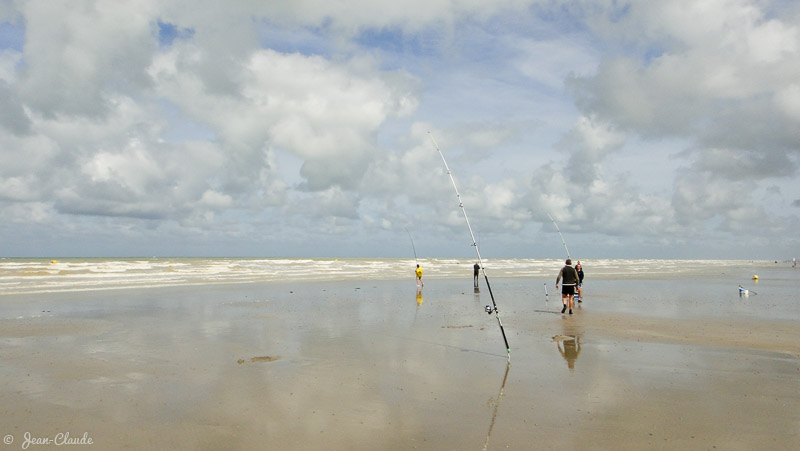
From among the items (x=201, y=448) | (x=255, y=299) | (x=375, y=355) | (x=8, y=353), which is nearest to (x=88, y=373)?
(x=8, y=353)

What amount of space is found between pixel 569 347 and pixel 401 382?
203 inches

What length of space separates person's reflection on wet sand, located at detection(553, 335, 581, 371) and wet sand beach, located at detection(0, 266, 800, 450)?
60mm

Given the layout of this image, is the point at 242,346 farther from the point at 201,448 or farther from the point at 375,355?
the point at 201,448

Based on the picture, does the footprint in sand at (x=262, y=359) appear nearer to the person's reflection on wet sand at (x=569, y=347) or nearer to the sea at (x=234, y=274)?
the person's reflection on wet sand at (x=569, y=347)

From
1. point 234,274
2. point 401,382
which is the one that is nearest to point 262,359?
point 401,382

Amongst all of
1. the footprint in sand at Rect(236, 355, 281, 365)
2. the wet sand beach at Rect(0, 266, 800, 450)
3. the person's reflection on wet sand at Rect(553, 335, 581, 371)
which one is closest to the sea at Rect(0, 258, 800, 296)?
the wet sand beach at Rect(0, 266, 800, 450)

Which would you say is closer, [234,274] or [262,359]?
[262,359]

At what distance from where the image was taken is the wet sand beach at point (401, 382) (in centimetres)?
615

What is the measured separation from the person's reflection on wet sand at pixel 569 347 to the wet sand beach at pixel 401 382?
60 mm

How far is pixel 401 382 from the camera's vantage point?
27.7ft

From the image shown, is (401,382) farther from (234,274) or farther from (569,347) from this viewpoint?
(234,274)

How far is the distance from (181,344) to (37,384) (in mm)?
3693

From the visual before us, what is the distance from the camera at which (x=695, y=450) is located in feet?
18.4

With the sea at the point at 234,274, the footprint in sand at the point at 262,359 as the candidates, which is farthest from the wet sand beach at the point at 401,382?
the sea at the point at 234,274
